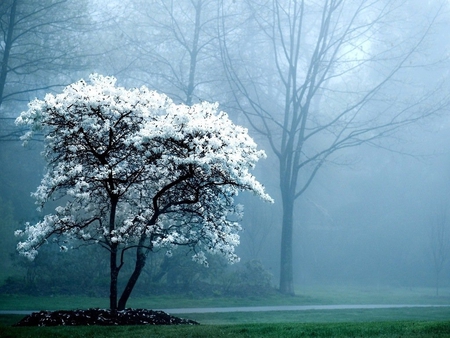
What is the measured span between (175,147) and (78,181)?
2.63 meters

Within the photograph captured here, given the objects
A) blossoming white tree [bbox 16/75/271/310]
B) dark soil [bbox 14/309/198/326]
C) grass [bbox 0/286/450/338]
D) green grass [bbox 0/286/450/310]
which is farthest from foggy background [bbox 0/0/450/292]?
dark soil [bbox 14/309/198/326]

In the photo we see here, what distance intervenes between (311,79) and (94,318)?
16.6 m

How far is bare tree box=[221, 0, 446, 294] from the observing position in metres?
24.1

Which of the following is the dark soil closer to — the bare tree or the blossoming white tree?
the blossoming white tree

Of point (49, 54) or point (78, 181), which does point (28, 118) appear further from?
point (49, 54)

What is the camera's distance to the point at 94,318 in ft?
36.7

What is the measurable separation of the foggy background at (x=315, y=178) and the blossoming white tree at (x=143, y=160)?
1195 cm

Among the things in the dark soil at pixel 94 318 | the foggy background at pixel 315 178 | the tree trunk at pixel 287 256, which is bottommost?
the dark soil at pixel 94 318

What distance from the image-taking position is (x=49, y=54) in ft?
78.7

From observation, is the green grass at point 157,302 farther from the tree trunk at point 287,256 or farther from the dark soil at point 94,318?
the dark soil at point 94,318

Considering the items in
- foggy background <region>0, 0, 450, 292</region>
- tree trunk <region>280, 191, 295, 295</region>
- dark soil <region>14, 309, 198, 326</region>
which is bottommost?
dark soil <region>14, 309, 198, 326</region>

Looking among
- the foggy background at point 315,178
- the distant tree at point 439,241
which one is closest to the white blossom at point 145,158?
the foggy background at point 315,178

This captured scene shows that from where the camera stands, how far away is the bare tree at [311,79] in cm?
2411

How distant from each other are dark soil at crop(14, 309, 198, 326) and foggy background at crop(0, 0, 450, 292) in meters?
12.4
